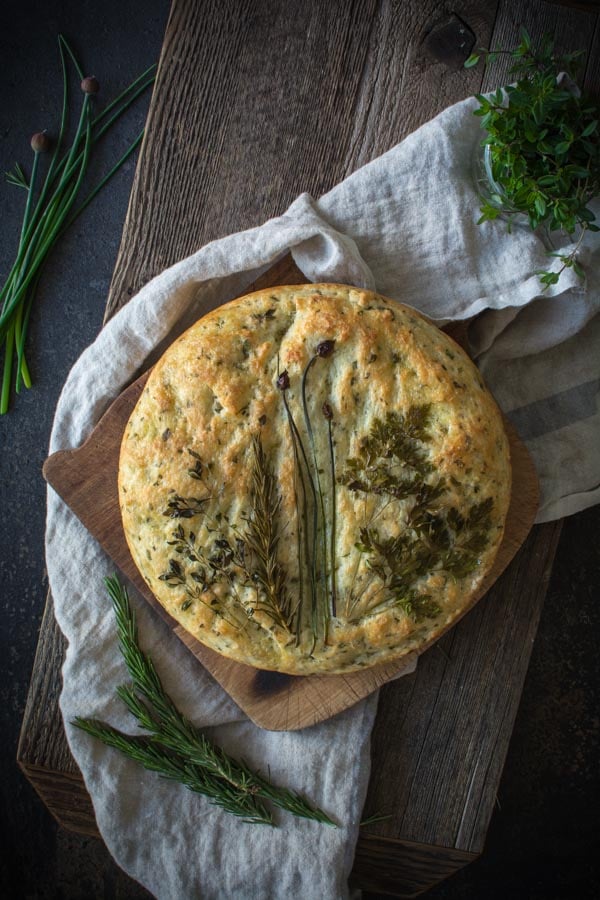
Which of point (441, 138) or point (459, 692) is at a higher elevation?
point (441, 138)

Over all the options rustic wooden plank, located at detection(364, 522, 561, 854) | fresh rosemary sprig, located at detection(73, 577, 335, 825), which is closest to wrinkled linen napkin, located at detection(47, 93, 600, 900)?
fresh rosemary sprig, located at detection(73, 577, 335, 825)

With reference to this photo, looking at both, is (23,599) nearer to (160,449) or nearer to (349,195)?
(160,449)

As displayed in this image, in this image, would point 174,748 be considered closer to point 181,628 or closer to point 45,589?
point 181,628

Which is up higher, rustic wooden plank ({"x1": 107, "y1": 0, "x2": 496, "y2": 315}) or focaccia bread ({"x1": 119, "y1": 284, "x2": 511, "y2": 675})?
rustic wooden plank ({"x1": 107, "y1": 0, "x2": 496, "y2": 315})

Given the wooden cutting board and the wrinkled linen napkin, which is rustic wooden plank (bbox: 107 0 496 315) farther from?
the wooden cutting board

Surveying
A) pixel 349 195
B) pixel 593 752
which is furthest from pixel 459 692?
pixel 349 195

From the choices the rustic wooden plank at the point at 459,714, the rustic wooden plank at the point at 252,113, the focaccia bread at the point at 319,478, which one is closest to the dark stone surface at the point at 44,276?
the rustic wooden plank at the point at 252,113
